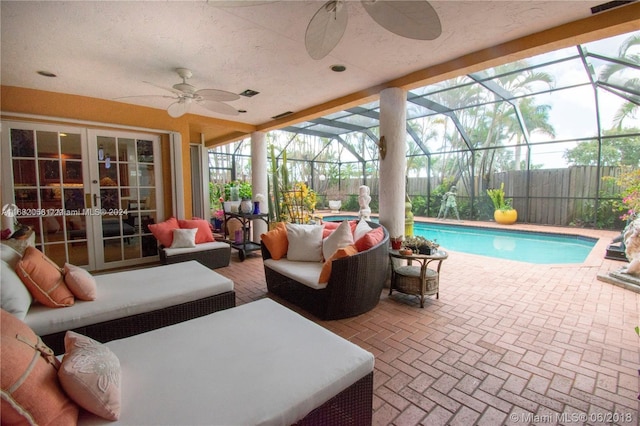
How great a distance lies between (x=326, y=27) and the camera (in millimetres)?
1602

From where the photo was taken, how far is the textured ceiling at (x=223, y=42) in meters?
2.19

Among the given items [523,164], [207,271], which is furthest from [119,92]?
[523,164]

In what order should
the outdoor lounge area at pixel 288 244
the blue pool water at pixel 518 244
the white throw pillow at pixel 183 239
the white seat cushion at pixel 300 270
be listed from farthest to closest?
the blue pool water at pixel 518 244, the white throw pillow at pixel 183 239, the white seat cushion at pixel 300 270, the outdoor lounge area at pixel 288 244

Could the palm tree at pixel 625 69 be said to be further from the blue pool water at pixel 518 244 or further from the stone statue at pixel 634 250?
the blue pool water at pixel 518 244

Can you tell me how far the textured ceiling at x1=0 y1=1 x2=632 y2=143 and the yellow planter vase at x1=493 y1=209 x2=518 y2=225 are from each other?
7101 mm

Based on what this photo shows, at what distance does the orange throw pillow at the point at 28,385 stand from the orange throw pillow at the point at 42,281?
1094 mm

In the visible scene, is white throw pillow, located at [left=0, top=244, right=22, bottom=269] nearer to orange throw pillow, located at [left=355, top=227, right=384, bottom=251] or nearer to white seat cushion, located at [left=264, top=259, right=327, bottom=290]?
white seat cushion, located at [left=264, top=259, right=327, bottom=290]

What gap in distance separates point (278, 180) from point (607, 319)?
578 cm

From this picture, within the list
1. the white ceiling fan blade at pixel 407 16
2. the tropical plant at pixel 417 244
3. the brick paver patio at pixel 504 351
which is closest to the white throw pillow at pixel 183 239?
the brick paver patio at pixel 504 351

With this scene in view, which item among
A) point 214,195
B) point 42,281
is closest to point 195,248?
point 42,281

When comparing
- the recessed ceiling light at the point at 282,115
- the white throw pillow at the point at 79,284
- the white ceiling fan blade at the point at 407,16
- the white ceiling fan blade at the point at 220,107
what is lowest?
the white throw pillow at the point at 79,284

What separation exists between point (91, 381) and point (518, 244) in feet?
27.8

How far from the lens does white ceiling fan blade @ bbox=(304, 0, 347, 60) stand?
147cm

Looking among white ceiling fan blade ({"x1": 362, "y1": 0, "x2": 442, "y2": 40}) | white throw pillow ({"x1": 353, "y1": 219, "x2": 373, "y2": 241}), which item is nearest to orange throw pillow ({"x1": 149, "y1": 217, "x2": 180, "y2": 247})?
white throw pillow ({"x1": 353, "y1": 219, "x2": 373, "y2": 241})
